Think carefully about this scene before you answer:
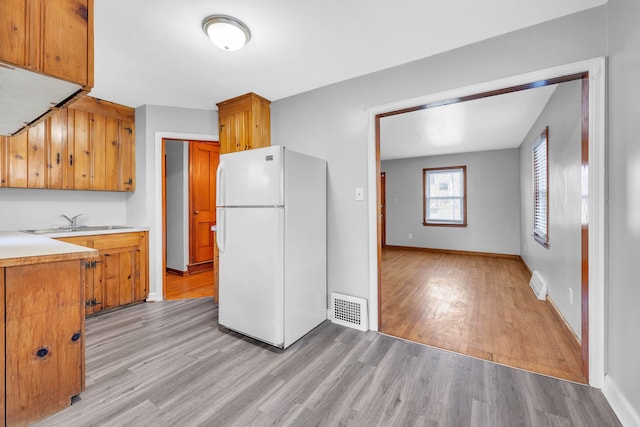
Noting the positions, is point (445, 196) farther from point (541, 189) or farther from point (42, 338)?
point (42, 338)

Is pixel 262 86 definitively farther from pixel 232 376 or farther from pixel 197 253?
pixel 197 253

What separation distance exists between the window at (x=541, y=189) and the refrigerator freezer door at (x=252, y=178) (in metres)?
3.20

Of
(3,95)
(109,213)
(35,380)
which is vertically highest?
(3,95)

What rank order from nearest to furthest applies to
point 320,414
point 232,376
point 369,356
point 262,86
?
point 320,414 → point 232,376 → point 369,356 → point 262,86

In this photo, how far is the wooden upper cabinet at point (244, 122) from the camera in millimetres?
2855

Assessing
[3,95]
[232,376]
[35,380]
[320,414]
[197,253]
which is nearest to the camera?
[3,95]

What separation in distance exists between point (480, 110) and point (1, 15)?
13.5 ft

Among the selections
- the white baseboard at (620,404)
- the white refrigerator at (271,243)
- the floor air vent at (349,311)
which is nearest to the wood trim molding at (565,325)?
the white baseboard at (620,404)

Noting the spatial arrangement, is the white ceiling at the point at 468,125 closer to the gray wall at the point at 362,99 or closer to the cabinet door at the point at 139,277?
the gray wall at the point at 362,99

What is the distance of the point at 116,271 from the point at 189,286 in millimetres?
1041

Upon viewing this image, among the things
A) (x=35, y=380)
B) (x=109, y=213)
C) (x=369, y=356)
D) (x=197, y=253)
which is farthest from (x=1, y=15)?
(x=197, y=253)

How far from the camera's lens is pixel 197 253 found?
4543mm

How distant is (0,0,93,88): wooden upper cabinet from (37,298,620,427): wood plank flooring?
5.28 ft

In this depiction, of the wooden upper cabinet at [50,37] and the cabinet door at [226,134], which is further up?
the cabinet door at [226,134]
